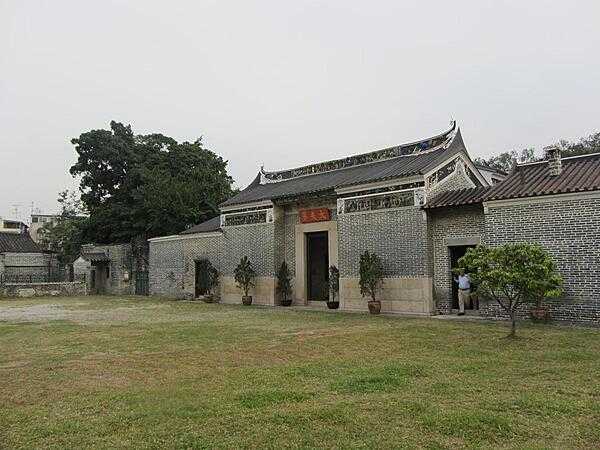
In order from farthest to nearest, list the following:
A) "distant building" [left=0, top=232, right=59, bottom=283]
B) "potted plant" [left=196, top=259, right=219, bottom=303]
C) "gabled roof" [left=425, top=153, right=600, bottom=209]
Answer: "distant building" [left=0, top=232, right=59, bottom=283] → "potted plant" [left=196, top=259, right=219, bottom=303] → "gabled roof" [left=425, top=153, right=600, bottom=209]

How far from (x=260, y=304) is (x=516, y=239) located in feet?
30.4

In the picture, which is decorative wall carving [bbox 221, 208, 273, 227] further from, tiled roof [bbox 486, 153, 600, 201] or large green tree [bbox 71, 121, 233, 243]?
tiled roof [bbox 486, 153, 600, 201]

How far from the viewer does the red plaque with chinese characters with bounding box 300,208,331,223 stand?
54.1 feet

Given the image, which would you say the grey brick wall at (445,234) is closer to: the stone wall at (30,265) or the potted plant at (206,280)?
the potted plant at (206,280)

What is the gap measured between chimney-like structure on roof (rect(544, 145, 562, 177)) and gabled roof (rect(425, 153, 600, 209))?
9 cm

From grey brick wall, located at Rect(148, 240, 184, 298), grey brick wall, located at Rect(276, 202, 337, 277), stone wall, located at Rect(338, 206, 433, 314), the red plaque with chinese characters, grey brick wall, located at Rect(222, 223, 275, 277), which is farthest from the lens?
grey brick wall, located at Rect(148, 240, 184, 298)

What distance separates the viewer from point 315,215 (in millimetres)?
16734

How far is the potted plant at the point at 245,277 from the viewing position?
706 inches

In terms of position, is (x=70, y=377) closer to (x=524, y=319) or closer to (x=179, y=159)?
(x=524, y=319)

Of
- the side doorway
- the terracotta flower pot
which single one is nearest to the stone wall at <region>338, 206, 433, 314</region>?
the terracotta flower pot

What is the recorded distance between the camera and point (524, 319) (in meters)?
10.9

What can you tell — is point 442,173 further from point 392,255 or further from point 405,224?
point 392,255

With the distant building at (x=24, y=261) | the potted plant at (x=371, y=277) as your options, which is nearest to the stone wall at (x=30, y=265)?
the distant building at (x=24, y=261)

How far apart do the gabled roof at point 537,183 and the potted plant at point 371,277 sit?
6.70 feet
